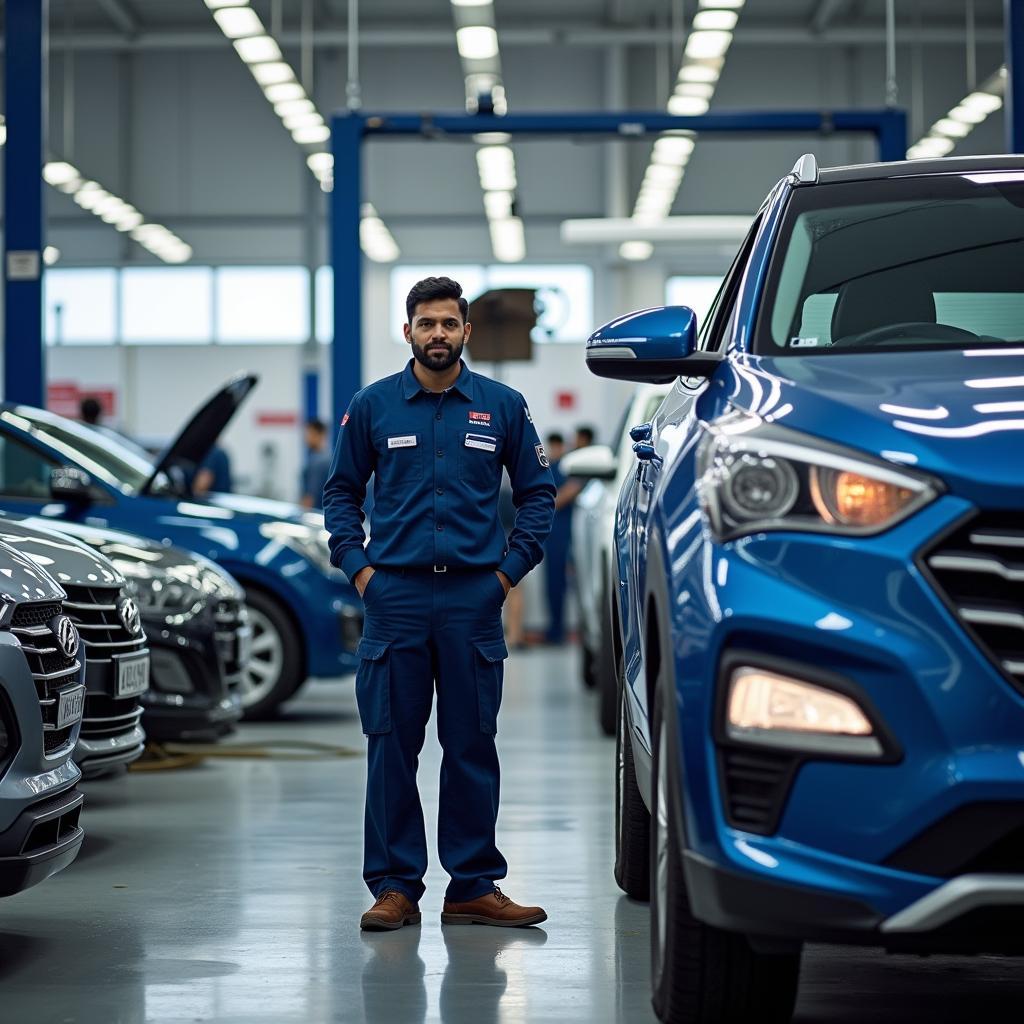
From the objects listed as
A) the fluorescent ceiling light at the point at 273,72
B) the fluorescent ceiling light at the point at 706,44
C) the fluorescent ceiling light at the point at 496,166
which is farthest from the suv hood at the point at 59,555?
the fluorescent ceiling light at the point at 496,166

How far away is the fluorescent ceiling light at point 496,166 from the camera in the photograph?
70.6ft

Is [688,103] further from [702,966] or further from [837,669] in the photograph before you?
[837,669]

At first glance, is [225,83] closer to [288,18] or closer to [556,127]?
[288,18]

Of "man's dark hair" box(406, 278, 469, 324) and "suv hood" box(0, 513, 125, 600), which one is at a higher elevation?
"man's dark hair" box(406, 278, 469, 324)

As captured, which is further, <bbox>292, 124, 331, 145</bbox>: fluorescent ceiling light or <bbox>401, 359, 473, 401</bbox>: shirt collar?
<bbox>292, 124, 331, 145</bbox>: fluorescent ceiling light

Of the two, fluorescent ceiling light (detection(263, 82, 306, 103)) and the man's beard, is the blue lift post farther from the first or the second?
the man's beard

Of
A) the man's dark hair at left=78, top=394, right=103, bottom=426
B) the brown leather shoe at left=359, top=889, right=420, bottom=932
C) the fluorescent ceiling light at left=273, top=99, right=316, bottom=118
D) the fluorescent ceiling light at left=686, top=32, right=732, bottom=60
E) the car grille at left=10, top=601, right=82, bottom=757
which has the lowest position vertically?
the brown leather shoe at left=359, top=889, right=420, bottom=932

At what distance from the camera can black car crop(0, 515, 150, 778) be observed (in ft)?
19.3

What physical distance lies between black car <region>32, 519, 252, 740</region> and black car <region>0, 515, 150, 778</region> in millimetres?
1246

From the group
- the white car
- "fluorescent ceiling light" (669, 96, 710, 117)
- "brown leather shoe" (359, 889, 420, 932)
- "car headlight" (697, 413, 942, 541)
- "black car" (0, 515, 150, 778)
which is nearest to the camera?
"car headlight" (697, 413, 942, 541)

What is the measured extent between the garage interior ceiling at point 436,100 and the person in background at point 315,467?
6.36 m

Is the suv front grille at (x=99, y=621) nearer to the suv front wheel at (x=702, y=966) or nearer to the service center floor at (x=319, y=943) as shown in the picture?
the service center floor at (x=319, y=943)

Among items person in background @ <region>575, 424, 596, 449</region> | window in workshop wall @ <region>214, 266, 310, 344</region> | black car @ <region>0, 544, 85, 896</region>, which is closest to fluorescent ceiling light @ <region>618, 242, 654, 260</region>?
window in workshop wall @ <region>214, 266, 310, 344</region>

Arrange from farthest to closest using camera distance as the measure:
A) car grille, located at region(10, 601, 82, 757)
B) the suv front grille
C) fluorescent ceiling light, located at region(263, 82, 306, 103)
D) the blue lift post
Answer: fluorescent ceiling light, located at region(263, 82, 306, 103) < the blue lift post < the suv front grille < car grille, located at region(10, 601, 82, 757)
